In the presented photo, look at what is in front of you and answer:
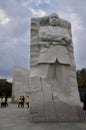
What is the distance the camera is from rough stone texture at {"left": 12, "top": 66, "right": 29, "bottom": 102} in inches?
1177

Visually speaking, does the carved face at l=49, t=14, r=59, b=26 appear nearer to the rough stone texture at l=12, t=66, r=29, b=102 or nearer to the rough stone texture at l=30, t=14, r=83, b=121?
the rough stone texture at l=30, t=14, r=83, b=121

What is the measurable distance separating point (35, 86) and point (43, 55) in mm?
1422

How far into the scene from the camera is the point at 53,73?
1044 centimetres

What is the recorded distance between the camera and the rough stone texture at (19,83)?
2990 centimetres

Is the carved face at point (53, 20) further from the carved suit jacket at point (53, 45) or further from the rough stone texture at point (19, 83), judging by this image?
the rough stone texture at point (19, 83)

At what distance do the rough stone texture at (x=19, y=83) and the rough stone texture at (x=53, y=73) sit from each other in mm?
19679

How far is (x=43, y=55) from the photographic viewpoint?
10344 millimetres

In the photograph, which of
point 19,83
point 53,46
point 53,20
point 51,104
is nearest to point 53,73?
point 53,46

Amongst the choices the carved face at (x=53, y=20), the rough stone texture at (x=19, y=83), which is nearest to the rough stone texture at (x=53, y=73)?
the carved face at (x=53, y=20)

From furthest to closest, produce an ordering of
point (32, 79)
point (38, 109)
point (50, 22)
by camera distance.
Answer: point (50, 22), point (32, 79), point (38, 109)

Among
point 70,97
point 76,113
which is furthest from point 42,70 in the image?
point 76,113

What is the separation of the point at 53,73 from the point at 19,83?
20659 mm

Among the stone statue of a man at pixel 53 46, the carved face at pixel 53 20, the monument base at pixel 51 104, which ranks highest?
the carved face at pixel 53 20

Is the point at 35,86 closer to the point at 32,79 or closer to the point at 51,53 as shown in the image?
the point at 32,79
